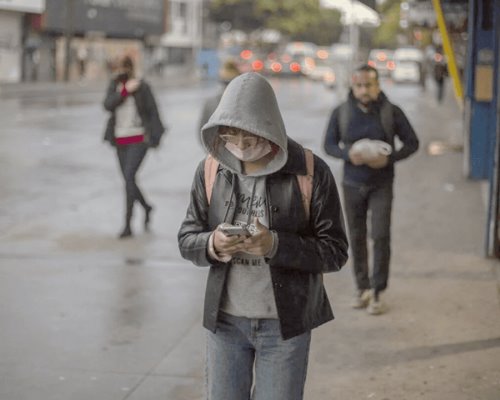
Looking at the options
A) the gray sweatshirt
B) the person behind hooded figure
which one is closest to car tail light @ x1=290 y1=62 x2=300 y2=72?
the person behind hooded figure

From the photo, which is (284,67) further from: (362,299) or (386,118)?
(386,118)

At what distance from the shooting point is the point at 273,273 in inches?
144

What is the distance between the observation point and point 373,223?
7.31 metres

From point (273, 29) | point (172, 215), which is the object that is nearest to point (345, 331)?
point (172, 215)

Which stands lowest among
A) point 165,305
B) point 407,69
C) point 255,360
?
point 165,305

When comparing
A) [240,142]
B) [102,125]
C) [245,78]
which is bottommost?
[102,125]

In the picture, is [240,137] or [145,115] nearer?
[240,137]

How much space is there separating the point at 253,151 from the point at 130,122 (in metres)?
6.59

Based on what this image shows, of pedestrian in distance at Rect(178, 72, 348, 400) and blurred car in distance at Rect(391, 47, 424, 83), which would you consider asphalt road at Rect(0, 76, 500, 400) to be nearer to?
pedestrian in distance at Rect(178, 72, 348, 400)

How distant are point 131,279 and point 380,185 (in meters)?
2.42

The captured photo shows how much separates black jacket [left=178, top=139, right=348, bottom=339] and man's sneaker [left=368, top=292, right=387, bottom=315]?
141 inches

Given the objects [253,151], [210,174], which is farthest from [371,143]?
[253,151]

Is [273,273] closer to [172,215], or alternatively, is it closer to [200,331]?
[200,331]

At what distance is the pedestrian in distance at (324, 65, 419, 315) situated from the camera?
7.09 meters
